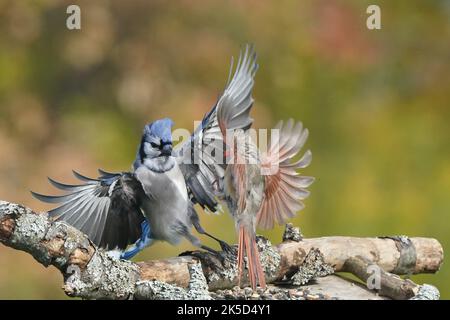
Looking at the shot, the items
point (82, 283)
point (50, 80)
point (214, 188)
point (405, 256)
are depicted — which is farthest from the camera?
point (50, 80)

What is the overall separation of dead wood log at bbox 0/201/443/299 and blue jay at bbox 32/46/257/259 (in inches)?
4.1

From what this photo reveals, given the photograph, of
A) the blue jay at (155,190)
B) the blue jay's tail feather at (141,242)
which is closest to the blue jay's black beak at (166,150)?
the blue jay at (155,190)

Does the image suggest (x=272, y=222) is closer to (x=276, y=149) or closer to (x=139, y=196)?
(x=276, y=149)

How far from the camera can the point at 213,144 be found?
1938 millimetres

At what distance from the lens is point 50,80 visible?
312cm

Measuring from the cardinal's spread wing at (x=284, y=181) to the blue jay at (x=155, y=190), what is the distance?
128 mm

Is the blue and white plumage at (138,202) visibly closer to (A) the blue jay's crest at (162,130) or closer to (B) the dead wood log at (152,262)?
(A) the blue jay's crest at (162,130)

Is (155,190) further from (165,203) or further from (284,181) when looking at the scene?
(284,181)

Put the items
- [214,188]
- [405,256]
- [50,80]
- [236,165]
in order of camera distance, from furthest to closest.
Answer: [50,80], [405,256], [214,188], [236,165]

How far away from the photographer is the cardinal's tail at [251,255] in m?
1.83

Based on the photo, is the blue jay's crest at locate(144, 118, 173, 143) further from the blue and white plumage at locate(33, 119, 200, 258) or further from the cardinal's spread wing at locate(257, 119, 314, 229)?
the cardinal's spread wing at locate(257, 119, 314, 229)

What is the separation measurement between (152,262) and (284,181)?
16.2 inches

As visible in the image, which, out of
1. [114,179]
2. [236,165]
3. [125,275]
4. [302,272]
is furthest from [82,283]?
[302,272]

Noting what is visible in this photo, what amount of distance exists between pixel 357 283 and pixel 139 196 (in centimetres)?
59
